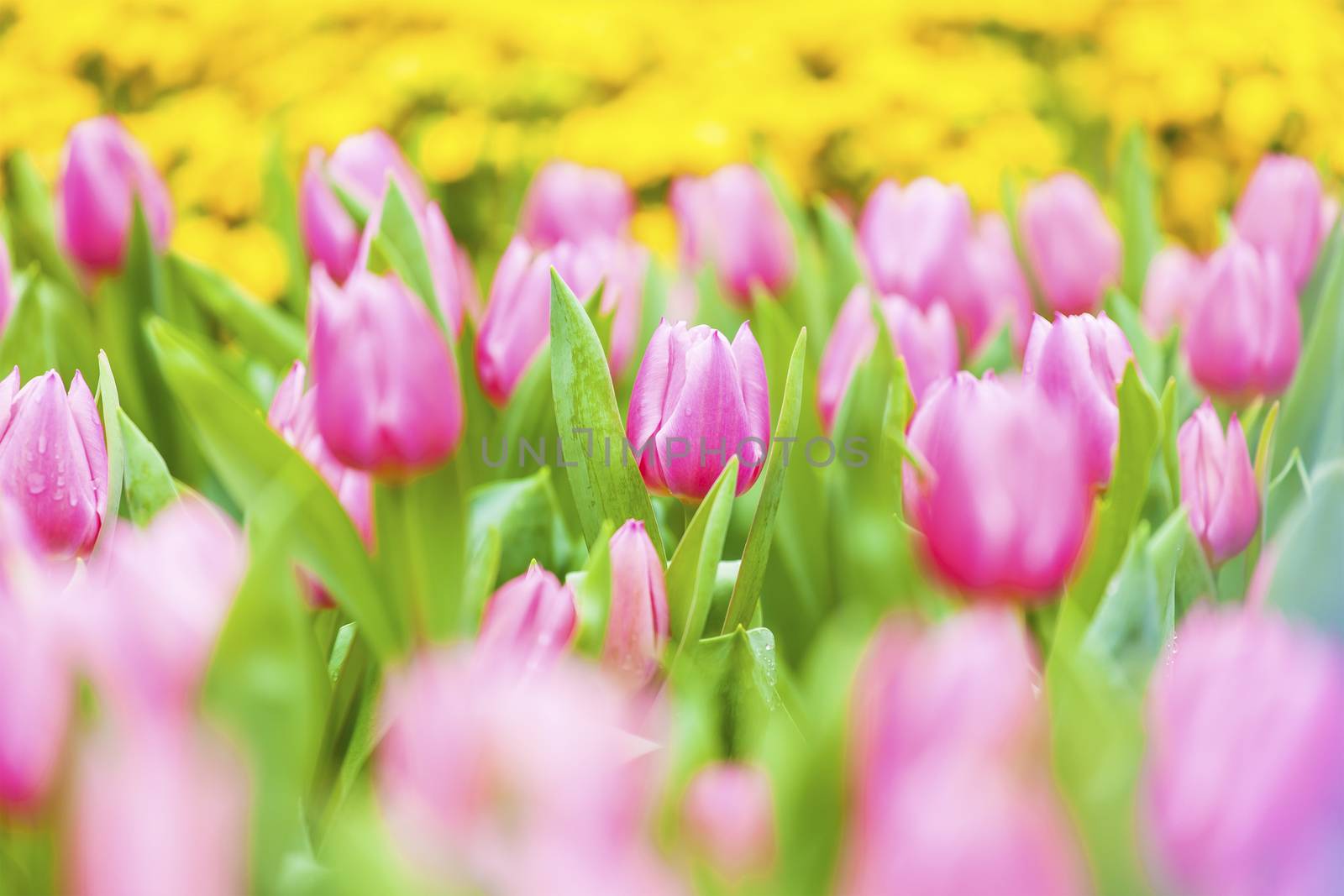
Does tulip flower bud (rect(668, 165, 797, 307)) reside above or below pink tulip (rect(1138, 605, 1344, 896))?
below

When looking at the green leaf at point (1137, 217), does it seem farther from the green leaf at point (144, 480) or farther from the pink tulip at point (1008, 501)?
the green leaf at point (144, 480)

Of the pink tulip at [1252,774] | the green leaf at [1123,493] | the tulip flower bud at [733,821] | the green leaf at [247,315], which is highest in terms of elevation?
the pink tulip at [1252,774]

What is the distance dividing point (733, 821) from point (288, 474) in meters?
0.29

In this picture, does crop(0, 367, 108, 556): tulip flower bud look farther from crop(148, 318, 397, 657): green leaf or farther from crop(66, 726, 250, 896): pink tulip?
crop(66, 726, 250, 896): pink tulip

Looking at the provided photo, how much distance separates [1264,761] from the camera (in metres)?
0.35

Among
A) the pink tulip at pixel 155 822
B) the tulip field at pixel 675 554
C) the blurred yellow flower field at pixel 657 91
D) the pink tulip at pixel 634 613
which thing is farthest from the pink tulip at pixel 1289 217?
the blurred yellow flower field at pixel 657 91

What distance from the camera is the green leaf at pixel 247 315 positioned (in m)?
1.05

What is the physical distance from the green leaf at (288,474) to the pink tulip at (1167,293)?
733 mm

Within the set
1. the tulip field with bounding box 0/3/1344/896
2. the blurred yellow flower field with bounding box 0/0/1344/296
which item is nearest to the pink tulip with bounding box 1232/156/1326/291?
the tulip field with bounding box 0/3/1344/896

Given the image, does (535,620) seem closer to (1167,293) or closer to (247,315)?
(247,315)

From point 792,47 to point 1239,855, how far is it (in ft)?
10.7

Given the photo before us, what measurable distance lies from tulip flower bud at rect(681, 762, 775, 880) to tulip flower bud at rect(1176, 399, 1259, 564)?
1.21 ft

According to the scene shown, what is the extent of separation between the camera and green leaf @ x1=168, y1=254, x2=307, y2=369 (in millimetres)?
1050

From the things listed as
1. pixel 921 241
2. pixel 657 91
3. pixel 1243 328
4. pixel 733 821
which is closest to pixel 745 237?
pixel 921 241
